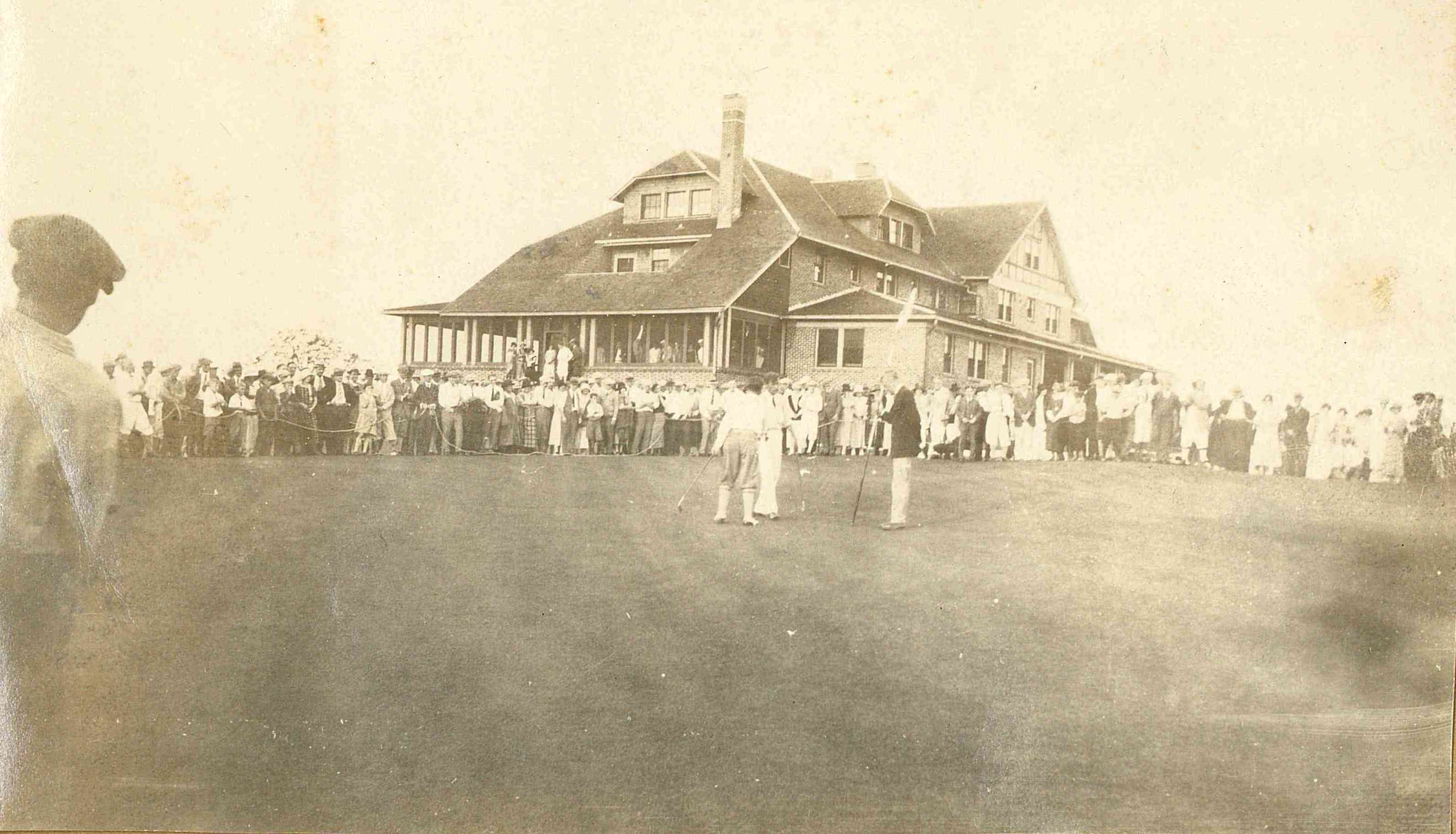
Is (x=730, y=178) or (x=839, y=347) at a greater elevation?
(x=730, y=178)

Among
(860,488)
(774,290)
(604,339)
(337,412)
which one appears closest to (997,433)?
(860,488)

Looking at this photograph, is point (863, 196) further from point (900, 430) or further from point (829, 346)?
point (900, 430)

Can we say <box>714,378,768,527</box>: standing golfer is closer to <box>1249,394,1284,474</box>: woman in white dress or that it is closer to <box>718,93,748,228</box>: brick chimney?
<box>718,93,748,228</box>: brick chimney

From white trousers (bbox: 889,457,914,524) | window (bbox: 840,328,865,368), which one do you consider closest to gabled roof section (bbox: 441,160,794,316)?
window (bbox: 840,328,865,368)

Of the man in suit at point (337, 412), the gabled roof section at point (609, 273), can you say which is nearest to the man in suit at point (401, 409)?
the man in suit at point (337, 412)

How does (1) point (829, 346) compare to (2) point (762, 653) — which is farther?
(1) point (829, 346)

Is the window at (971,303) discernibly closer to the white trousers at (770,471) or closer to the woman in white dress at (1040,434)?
the woman in white dress at (1040,434)

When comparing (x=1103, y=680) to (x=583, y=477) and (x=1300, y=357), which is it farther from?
(x=583, y=477)
